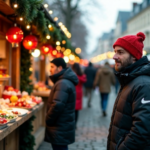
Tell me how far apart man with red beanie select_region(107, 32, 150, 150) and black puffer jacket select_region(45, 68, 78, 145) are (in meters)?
1.66

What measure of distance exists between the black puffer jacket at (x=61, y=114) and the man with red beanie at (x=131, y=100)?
166cm

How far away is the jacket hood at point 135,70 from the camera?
2.81 m

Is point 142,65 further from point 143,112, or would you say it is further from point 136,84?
point 143,112

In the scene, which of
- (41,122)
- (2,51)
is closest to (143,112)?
(2,51)

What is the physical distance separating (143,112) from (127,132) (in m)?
0.34

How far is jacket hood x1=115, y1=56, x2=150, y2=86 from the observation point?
9.21ft

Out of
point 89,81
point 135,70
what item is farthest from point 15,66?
point 89,81

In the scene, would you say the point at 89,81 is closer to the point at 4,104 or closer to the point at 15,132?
the point at 15,132

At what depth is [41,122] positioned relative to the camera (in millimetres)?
8383

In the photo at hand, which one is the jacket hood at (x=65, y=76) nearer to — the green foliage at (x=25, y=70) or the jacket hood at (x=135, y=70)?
the jacket hood at (x=135, y=70)

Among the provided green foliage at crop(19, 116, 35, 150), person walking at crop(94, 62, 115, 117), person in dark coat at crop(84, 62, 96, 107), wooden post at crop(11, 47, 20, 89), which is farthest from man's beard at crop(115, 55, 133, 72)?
person in dark coat at crop(84, 62, 96, 107)

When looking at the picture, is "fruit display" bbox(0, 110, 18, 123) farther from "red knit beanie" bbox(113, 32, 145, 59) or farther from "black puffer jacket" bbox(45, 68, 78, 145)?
"red knit beanie" bbox(113, 32, 145, 59)

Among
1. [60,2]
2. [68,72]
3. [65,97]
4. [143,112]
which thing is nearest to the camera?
[143,112]

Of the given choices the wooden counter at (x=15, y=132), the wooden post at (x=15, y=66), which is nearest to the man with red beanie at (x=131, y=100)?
the wooden counter at (x=15, y=132)
